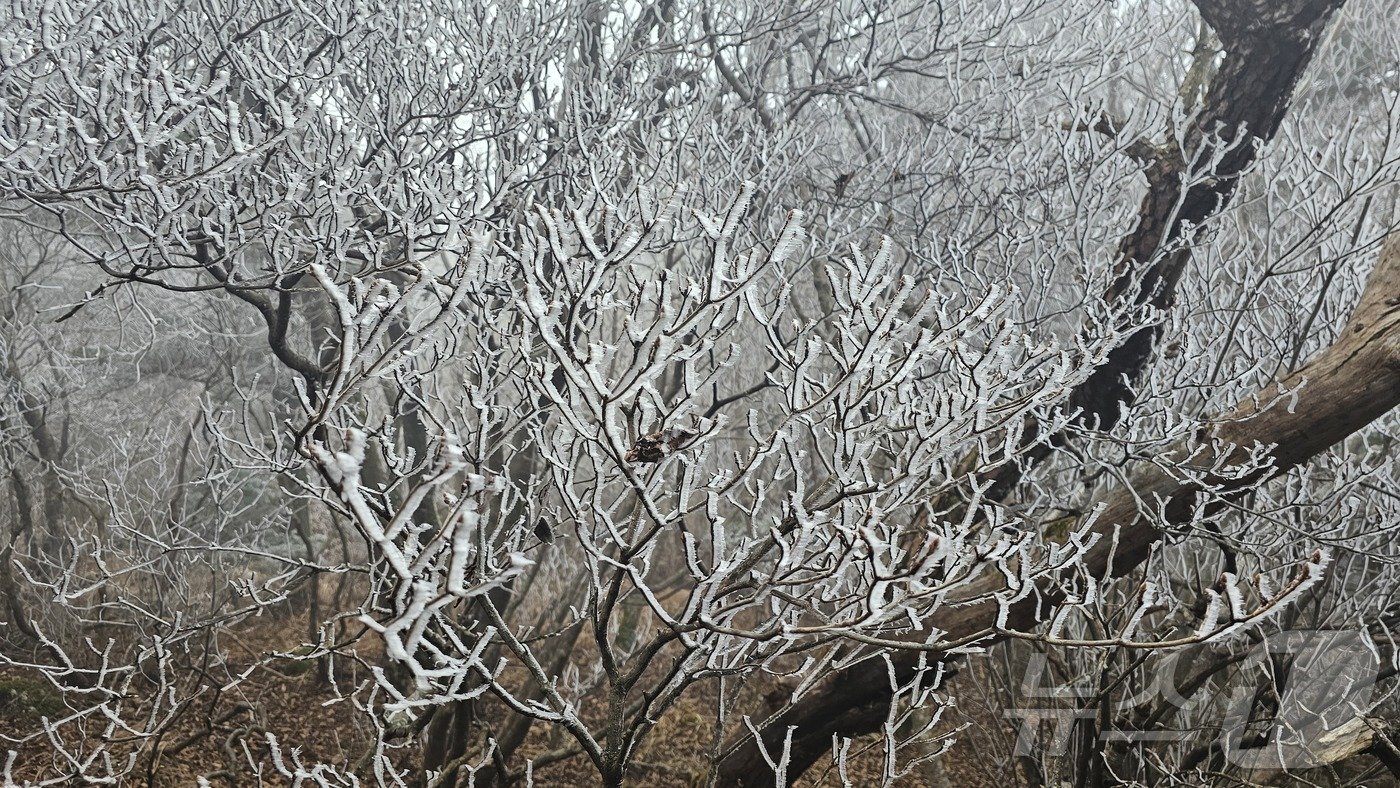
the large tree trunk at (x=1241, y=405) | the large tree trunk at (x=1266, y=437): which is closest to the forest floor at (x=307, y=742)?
the large tree trunk at (x=1241, y=405)

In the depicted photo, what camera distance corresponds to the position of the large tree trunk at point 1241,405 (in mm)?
3146

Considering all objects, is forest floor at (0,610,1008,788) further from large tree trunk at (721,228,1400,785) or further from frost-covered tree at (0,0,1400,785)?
large tree trunk at (721,228,1400,785)

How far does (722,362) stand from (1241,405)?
7.34ft

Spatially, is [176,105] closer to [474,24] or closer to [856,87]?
[474,24]

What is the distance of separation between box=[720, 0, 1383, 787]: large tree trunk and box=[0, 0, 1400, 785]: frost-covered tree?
0.06 ft

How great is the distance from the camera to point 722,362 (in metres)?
2.27

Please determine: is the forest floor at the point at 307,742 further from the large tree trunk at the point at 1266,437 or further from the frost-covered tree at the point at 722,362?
the large tree trunk at the point at 1266,437

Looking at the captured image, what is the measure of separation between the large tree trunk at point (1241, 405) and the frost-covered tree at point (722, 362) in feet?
0.06

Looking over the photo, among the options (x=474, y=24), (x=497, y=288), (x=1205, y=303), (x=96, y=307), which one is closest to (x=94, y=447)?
(x=96, y=307)

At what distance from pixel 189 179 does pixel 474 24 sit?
2.70 metres

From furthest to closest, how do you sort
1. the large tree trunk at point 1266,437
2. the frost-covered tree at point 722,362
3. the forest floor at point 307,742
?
the forest floor at point 307,742
the large tree trunk at point 1266,437
the frost-covered tree at point 722,362

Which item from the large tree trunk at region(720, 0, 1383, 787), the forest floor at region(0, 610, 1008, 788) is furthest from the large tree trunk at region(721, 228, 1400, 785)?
the forest floor at region(0, 610, 1008, 788)

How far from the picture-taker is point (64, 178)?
3.20m

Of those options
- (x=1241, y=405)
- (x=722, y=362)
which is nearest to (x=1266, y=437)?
(x=1241, y=405)
